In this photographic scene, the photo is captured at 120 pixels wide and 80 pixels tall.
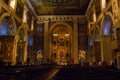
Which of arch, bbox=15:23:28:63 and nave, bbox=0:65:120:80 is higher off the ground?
arch, bbox=15:23:28:63

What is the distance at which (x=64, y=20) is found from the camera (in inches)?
1039

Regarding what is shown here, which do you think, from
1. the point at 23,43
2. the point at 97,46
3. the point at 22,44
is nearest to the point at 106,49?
the point at 97,46

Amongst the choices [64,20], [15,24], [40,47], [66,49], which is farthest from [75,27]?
[15,24]

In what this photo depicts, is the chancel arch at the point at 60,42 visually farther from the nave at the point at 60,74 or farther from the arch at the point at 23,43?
the nave at the point at 60,74

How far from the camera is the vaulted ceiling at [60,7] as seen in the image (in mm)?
21706

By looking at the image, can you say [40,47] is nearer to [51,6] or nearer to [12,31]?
[51,6]

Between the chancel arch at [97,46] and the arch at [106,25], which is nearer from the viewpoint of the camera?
the arch at [106,25]

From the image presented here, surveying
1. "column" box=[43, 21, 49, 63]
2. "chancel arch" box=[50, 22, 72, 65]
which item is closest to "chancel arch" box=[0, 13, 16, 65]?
"column" box=[43, 21, 49, 63]

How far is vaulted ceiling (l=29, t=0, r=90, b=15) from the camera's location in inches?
855

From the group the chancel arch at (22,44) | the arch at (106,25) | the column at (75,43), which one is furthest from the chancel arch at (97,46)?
the chancel arch at (22,44)

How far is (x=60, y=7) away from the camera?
23.4 m

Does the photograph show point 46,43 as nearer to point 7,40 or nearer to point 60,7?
point 60,7

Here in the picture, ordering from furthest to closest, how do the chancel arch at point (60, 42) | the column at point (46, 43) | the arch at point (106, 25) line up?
the chancel arch at point (60, 42)
the column at point (46, 43)
the arch at point (106, 25)

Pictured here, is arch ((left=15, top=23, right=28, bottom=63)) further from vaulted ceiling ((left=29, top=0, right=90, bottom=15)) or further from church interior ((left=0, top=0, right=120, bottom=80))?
vaulted ceiling ((left=29, top=0, right=90, bottom=15))
